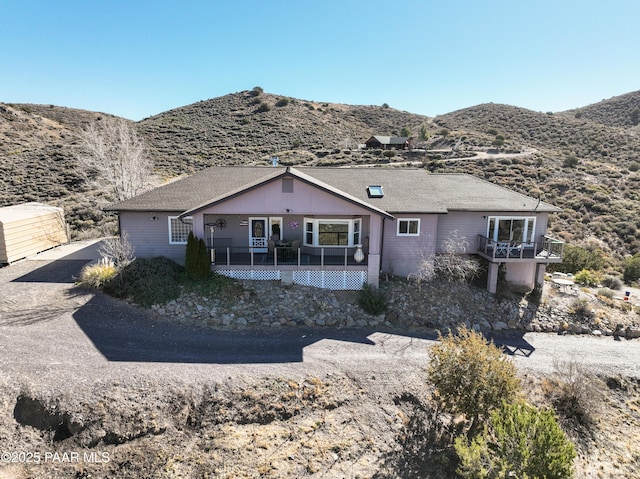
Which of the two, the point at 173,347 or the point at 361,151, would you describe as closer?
the point at 173,347

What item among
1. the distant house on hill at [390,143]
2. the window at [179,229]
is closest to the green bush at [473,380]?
the window at [179,229]

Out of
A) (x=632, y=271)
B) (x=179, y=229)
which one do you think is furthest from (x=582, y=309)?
(x=179, y=229)

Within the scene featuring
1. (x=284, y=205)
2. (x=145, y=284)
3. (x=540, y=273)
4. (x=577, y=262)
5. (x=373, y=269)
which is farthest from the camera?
(x=577, y=262)

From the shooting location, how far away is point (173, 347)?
1246 centimetres

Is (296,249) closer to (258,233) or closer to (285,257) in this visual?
(285,257)

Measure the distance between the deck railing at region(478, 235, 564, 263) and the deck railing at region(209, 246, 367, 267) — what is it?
714 centimetres

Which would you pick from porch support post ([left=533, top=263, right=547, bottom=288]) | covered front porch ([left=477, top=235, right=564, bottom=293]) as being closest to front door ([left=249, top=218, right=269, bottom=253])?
covered front porch ([left=477, top=235, right=564, bottom=293])

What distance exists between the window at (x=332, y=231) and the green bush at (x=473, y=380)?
957 centimetres

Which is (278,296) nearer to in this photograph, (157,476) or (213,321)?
(213,321)

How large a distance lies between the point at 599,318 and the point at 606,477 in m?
10.7

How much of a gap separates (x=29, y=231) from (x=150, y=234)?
8.45m

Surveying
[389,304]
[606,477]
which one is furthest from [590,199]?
[606,477]

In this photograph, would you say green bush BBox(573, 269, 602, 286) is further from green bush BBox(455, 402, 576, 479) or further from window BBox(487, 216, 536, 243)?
green bush BBox(455, 402, 576, 479)

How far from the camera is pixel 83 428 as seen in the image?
8.84 metres
